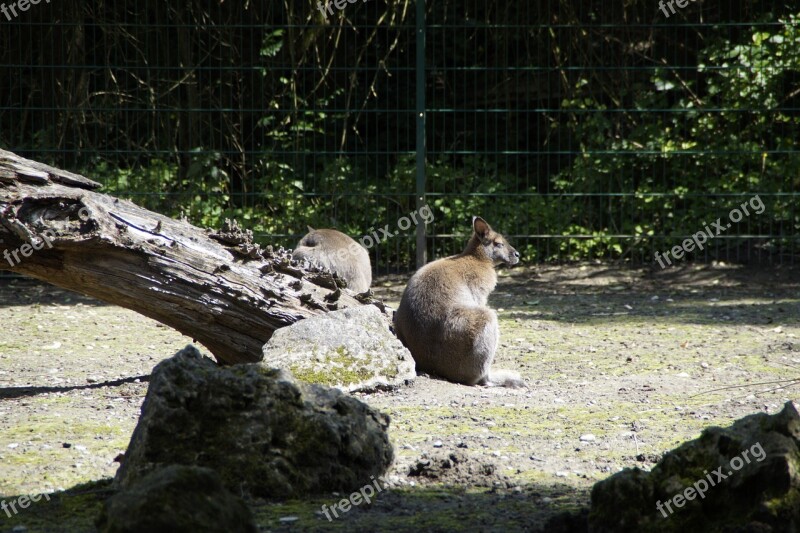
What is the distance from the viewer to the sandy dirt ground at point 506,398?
429 centimetres

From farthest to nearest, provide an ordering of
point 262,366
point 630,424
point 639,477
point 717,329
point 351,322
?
point 717,329, point 351,322, point 630,424, point 262,366, point 639,477

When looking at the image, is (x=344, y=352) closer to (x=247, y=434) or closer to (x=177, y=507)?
(x=247, y=434)

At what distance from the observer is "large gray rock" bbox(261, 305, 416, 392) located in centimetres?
618

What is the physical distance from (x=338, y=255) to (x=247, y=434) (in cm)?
509

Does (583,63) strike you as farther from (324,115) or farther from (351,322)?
(351,322)

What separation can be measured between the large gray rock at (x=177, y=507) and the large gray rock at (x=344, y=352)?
2.61 m

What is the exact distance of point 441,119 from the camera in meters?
13.3

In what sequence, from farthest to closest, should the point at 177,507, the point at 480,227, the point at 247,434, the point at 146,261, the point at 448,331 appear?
the point at 480,227 < the point at 448,331 < the point at 146,261 < the point at 247,434 < the point at 177,507

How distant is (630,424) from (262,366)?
2.29 meters

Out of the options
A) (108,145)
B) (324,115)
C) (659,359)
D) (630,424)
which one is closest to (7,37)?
(108,145)

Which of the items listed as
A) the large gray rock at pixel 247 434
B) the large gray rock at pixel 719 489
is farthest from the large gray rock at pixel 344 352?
the large gray rock at pixel 719 489

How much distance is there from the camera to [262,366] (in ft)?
15.0

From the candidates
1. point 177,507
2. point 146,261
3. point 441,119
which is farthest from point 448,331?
point 441,119

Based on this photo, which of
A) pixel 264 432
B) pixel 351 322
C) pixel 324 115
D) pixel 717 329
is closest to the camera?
pixel 264 432
